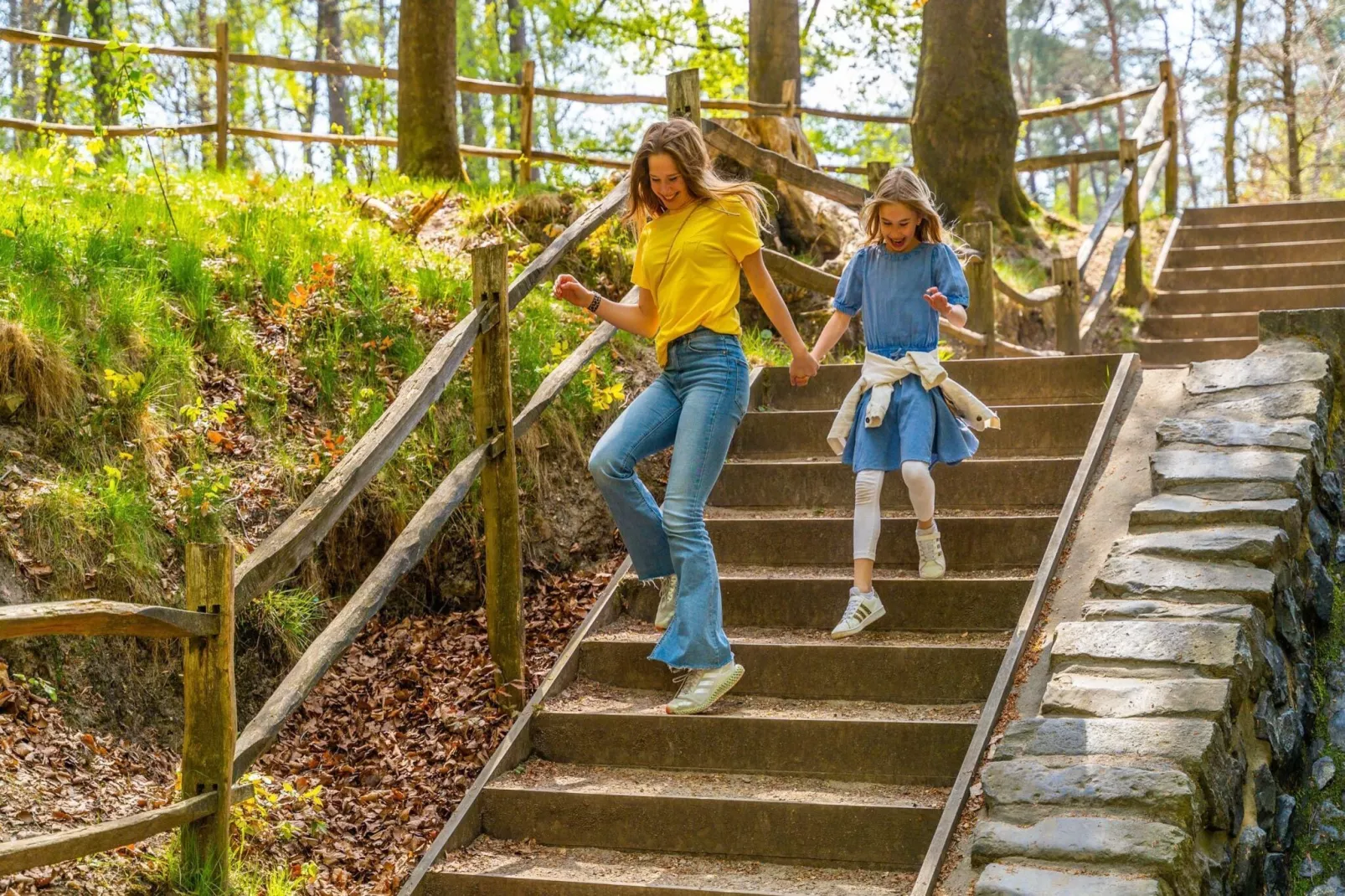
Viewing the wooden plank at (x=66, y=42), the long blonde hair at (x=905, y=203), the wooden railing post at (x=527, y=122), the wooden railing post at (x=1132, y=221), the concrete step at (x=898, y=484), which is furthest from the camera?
the wooden railing post at (x=527, y=122)

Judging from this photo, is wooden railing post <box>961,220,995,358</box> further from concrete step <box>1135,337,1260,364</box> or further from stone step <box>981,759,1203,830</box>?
stone step <box>981,759,1203,830</box>

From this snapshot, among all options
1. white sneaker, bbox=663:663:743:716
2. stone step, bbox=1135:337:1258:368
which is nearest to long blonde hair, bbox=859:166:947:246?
white sneaker, bbox=663:663:743:716

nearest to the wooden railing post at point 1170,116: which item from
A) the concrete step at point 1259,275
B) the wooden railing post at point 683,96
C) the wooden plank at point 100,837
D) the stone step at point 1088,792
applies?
the concrete step at point 1259,275

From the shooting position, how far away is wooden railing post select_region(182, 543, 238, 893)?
365 centimetres

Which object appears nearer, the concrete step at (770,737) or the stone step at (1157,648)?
the stone step at (1157,648)

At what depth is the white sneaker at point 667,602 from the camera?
5.06 m

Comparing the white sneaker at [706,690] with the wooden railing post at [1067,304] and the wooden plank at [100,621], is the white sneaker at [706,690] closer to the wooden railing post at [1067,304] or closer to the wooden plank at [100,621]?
the wooden plank at [100,621]

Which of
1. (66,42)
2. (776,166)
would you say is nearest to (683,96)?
(776,166)

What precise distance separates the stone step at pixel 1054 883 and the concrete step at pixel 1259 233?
10.1 m

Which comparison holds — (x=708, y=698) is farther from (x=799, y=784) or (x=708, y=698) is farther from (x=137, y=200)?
(x=137, y=200)

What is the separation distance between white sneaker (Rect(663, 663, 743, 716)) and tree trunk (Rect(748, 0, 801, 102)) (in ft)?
32.2

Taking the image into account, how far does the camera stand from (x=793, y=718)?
460 cm

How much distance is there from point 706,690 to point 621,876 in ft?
2.39

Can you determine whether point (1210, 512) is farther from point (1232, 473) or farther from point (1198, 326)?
point (1198, 326)
